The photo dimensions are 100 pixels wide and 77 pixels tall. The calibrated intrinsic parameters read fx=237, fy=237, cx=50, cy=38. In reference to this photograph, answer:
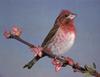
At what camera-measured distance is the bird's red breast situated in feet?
3.55

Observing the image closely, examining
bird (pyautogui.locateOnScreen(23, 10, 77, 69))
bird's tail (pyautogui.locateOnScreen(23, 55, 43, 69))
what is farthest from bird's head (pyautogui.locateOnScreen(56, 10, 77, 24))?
bird's tail (pyautogui.locateOnScreen(23, 55, 43, 69))

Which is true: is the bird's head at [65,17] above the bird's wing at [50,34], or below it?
above

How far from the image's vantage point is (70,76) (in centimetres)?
116

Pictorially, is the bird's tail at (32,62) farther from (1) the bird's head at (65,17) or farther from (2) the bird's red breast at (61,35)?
(1) the bird's head at (65,17)

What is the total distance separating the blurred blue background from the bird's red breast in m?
0.04

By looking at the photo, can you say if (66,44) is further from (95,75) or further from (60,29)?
(95,75)

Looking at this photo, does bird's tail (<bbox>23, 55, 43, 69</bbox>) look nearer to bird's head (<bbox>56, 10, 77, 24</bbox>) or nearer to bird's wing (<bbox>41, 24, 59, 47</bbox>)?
bird's wing (<bbox>41, 24, 59, 47</bbox>)

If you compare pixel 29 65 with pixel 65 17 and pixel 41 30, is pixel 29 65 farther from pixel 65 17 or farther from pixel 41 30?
pixel 65 17

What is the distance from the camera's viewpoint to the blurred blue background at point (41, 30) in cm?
114

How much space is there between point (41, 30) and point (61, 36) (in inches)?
5.4

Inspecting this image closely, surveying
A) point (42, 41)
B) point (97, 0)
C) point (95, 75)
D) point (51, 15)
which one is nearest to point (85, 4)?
point (97, 0)

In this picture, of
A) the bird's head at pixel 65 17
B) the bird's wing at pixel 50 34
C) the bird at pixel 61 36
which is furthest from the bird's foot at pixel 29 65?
the bird's head at pixel 65 17

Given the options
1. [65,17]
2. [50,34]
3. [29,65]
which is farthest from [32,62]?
[65,17]

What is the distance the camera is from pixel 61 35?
1.09 m
